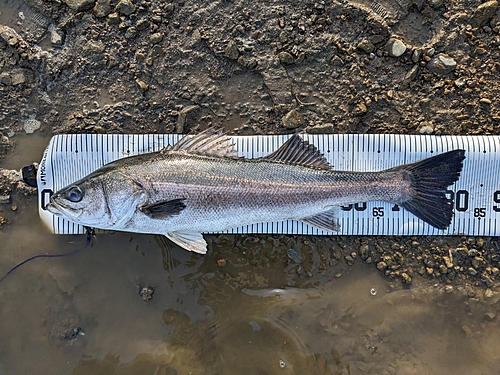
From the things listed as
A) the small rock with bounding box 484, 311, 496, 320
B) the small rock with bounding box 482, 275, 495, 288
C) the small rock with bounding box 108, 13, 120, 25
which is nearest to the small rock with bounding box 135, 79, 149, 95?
the small rock with bounding box 108, 13, 120, 25

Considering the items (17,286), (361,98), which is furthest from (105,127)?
(361,98)

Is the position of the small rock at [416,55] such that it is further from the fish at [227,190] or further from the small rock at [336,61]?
the fish at [227,190]

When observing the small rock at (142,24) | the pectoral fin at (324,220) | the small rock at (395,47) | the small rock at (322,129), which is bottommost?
Answer: the pectoral fin at (324,220)

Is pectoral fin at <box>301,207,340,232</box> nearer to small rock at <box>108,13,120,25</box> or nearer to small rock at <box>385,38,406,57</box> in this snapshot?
small rock at <box>385,38,406,57</box>

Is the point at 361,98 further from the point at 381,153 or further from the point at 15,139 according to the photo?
the point at 15,139

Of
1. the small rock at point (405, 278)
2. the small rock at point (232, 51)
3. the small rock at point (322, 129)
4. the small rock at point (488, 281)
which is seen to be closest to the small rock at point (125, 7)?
the small rock at point (232, 51)

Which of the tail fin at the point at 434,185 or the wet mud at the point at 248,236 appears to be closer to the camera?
the tail fin at the point at 434,185

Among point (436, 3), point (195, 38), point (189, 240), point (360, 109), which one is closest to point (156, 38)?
point (195, 38)
